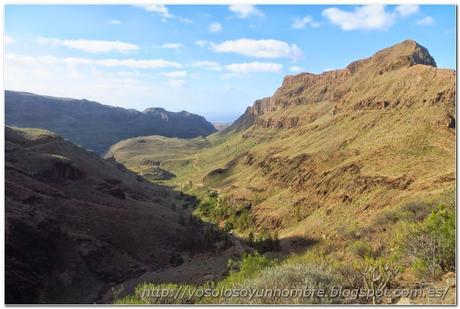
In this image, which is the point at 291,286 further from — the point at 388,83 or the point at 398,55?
the point at 398,55

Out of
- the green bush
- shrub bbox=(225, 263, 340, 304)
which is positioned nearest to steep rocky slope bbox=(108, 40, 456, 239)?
the green bush

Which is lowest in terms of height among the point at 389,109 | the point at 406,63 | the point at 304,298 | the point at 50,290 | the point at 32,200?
the point at 50,290

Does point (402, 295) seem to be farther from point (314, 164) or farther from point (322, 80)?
point (322, 80)

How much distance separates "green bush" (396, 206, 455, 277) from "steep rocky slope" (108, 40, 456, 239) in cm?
2057

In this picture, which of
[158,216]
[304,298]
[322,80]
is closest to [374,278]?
[304,298]

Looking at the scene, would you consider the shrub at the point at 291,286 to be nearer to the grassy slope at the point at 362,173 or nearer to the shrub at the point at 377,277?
the grassy slope at the point at 362,173

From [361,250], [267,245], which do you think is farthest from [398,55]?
[361,250]

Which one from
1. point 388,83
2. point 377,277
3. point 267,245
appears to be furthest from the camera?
point 388,83

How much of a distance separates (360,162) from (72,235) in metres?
44.4

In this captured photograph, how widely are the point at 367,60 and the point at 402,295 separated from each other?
159m

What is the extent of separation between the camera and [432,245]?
65.4ft

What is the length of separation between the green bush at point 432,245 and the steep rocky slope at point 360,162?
20.6 meters

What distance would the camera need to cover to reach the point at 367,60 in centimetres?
16288

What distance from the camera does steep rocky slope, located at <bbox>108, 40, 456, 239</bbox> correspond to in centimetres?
5428
